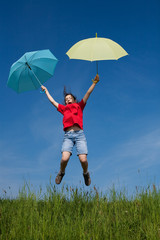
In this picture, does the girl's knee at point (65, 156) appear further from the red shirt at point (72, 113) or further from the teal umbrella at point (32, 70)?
the teal umbrella at point (32, 70)

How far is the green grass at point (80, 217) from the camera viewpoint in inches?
172

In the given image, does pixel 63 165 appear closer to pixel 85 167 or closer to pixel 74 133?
pixel 85 167

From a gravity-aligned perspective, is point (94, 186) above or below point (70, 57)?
below

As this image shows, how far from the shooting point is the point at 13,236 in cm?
450

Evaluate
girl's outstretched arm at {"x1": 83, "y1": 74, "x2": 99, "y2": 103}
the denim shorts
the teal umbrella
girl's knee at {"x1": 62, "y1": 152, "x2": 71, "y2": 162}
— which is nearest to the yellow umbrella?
girl's outstretched arm at {"x1": 83, "y1": 74, "x2": 99, "y2": 103}

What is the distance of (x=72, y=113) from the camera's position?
Result: 6281mm

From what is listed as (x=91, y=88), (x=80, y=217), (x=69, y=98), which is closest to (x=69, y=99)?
(x=69, y=98)

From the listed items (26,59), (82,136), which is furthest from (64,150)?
(26,59)

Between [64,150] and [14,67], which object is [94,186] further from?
[14,67]

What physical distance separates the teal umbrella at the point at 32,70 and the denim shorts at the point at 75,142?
5.29 feet

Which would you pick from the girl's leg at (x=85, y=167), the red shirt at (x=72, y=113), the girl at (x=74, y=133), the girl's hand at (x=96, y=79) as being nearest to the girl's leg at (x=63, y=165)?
the girl at (x=74, y=133)

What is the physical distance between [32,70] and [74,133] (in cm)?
199

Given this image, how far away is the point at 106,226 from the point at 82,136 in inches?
84.0

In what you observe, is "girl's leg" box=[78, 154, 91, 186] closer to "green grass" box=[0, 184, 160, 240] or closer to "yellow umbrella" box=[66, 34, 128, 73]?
"green grass" box=[0, 184, 160, 240]
